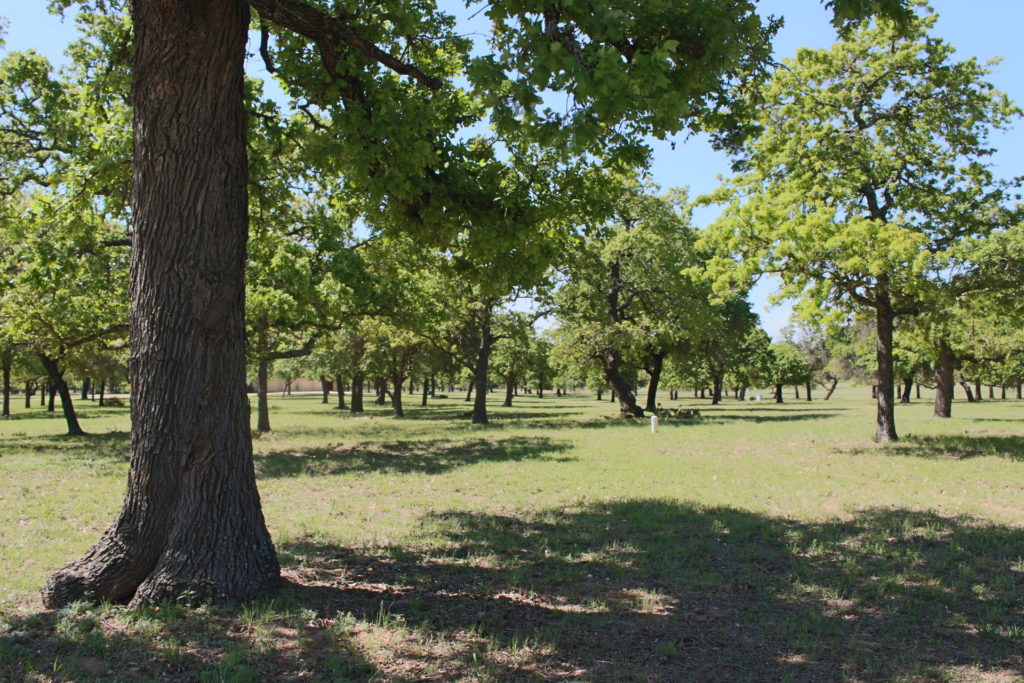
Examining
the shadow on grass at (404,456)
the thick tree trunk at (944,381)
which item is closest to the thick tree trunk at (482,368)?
the shadow on grass at (404,456)

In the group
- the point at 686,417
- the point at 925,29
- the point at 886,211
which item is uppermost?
the point at 925,29

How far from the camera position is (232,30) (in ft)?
15.9

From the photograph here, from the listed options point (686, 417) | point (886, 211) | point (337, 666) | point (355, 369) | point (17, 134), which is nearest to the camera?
point (337, 666)

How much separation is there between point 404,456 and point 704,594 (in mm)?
11244

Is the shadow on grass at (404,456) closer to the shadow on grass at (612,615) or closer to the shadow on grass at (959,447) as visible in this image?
the shadow on grass at (612,615)

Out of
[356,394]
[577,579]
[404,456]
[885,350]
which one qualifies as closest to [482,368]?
[404,456]

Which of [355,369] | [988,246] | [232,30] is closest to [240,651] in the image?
[232,30]

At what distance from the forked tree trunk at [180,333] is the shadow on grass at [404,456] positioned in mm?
8349

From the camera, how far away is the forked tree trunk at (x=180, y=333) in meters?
4.66

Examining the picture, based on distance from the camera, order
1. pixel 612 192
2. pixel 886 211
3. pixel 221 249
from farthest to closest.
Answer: pixel 886 211 < pixel 612 192 < pixel 221 249

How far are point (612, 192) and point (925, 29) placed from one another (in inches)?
494

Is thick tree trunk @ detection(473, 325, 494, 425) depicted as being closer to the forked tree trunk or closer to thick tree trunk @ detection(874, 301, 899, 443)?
thick tree trunk @ detection(874, 301, 899, 443)

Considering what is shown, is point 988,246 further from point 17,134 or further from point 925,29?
point 17,134

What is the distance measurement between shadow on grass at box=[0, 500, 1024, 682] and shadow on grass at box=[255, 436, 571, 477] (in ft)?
20.9
